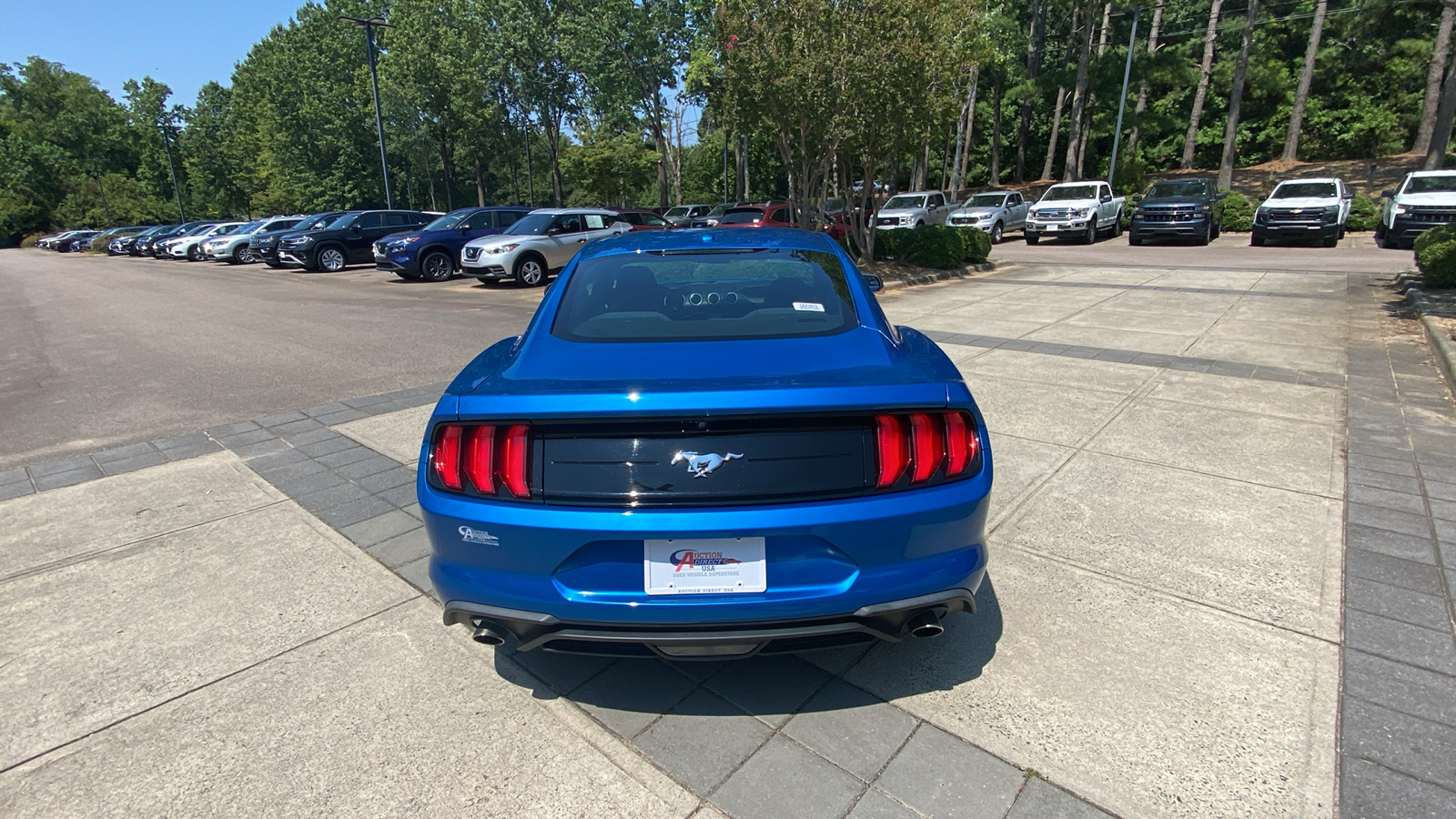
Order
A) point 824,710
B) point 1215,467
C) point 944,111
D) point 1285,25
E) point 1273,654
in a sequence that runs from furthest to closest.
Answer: point 1285,25
point 944,111
point 1215,467
point 1273,654
point 824,710

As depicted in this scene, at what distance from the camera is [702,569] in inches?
82.5

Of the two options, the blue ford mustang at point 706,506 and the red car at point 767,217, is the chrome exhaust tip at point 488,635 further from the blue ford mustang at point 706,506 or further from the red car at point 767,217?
the red car at point 767,217

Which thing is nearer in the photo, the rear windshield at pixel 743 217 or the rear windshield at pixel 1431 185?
the rear windshield at pixel 743 217

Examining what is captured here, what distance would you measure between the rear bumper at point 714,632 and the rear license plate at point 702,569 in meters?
0.12

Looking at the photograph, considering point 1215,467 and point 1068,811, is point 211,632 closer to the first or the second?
point 1068,811

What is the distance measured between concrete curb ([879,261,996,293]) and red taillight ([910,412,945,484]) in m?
11.4

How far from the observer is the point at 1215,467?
4.41 m

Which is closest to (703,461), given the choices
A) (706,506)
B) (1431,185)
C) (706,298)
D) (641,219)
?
(706,506)

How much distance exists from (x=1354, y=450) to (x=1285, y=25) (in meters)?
50.2

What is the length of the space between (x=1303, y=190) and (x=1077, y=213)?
5.71m

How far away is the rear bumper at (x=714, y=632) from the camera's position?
2111mm

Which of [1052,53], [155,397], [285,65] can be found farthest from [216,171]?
[155,397]

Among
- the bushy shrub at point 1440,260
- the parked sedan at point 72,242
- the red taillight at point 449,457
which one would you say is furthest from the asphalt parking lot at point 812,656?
the parked sedan at point 72,242

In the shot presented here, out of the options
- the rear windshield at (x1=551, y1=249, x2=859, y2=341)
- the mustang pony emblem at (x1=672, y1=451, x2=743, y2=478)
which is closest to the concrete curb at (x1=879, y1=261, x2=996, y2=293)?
the rear windshield at (x1=551, y1=249, x2=859, y2=341)
